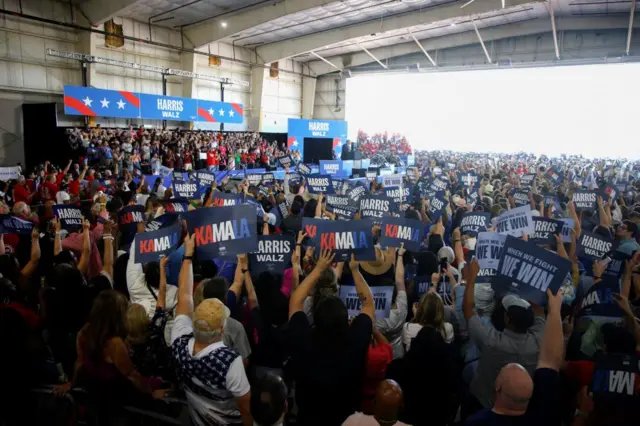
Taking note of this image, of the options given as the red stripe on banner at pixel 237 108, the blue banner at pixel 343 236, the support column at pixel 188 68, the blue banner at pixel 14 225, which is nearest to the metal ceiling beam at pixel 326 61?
the red stripe on banner at pixel 237 108

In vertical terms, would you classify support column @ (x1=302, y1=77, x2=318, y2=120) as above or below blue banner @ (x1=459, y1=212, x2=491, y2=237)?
above

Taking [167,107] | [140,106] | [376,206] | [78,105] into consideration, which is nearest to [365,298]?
[376,206]

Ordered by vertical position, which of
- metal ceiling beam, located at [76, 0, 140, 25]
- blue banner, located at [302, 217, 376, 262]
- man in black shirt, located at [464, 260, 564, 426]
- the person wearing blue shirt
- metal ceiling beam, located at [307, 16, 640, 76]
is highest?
metal ceiling beam, located at [307, 16, 640, 76]

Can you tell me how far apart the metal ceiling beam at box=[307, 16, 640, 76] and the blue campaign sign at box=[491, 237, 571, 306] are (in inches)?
871

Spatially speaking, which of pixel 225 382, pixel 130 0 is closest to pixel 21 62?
pixel 130 0

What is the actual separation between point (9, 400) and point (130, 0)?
54.5 ft

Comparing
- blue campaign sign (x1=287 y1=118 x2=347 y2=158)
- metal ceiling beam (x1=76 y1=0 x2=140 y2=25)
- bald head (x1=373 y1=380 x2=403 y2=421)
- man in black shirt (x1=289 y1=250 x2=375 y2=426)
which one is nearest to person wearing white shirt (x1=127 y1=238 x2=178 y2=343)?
man in black shirt (x1=289 y1=250 x2=375 y2=426)

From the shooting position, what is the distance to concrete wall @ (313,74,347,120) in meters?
31.3

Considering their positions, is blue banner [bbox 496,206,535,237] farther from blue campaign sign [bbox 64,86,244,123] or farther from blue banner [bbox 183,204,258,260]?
blue campaign sign [bbox 64,86,244,123]

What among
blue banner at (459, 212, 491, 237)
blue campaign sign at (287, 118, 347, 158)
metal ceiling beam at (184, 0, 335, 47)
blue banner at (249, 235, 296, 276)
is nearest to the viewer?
blue banner at (249, 235, 296, 276)

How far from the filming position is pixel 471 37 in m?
24.4

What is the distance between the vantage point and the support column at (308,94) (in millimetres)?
31250

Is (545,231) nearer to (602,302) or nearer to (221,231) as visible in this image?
(602,302)

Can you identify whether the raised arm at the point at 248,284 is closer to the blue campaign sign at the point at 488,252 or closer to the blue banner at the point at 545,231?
the blue campaign sign at the point at 488,252
